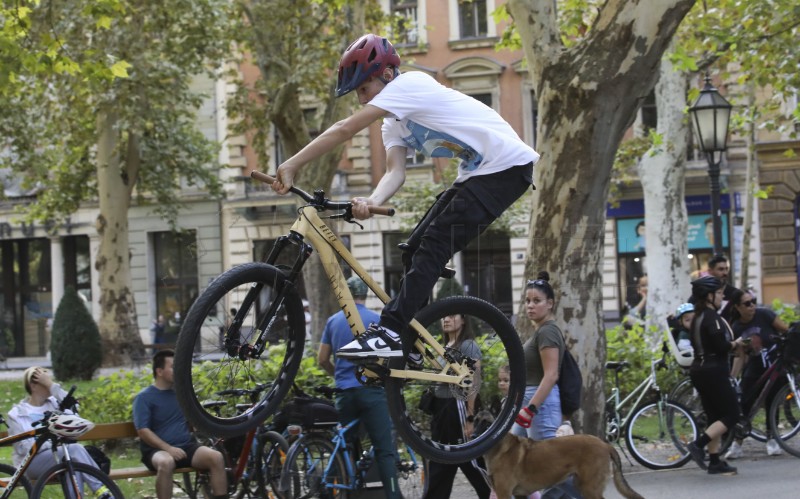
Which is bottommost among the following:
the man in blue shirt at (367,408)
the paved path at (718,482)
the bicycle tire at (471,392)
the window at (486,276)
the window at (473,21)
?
the paved path at (718,482)

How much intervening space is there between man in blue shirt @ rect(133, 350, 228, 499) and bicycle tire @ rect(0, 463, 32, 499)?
3.06 ft

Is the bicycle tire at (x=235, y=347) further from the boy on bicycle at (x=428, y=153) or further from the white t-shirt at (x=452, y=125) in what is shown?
the white t-shirt at (x=452, y=125)

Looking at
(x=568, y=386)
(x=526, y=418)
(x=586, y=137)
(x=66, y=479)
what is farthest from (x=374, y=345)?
(x=586, y=137)

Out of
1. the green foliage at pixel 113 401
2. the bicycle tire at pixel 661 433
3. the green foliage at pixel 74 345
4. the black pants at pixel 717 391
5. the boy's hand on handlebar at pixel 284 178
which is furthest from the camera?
the green foliage at pixel 74 345

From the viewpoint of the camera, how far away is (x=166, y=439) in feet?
28.3


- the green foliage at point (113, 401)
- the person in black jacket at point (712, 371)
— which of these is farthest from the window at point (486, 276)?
the green foliage at point (113, 401)

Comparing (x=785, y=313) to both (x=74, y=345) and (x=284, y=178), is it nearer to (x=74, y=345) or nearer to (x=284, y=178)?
(x=284, y=178)

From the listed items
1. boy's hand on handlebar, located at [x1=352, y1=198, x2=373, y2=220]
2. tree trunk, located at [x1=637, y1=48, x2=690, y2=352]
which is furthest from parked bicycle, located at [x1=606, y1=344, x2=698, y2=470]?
tree trunk, located at [x1=637, y1=48, x2=690, y2=352]

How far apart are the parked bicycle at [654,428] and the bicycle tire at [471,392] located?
5718mm

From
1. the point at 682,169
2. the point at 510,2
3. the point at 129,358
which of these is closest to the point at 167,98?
the point at 129,358

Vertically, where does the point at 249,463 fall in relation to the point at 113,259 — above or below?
below

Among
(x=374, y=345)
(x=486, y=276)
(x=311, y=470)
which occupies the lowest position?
(x=311, y=470)

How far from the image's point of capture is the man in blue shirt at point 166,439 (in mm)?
8469

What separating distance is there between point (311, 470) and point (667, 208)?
1271 centimetres
